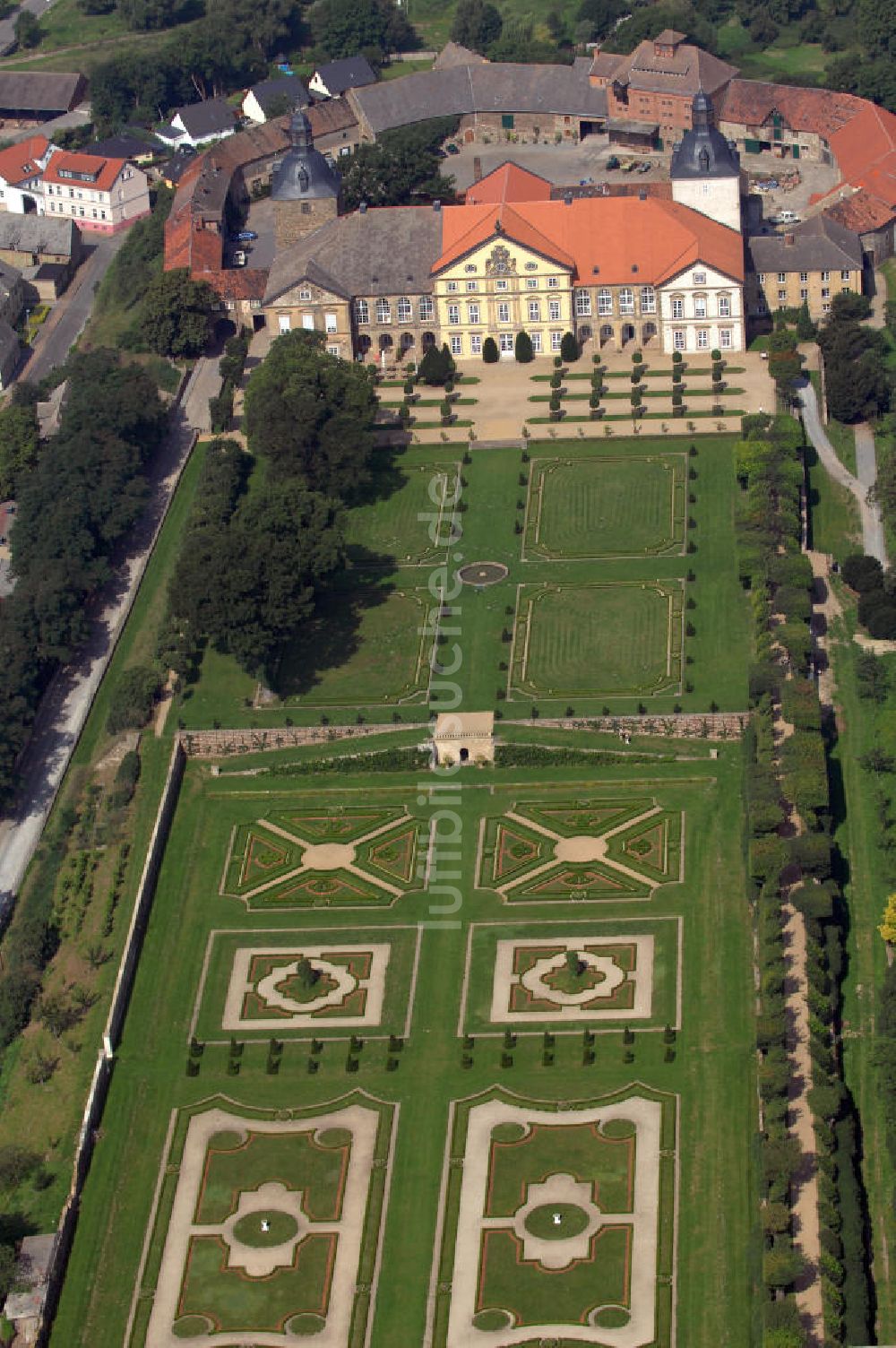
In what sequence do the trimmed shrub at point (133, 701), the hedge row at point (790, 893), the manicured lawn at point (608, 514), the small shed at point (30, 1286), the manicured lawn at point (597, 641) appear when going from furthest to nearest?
the manicured lawn at point (608, 514) → the trimmed shrub at point (133, 701) → the manicured lawn at point (597, 641) → the small shed at point (30, 1286) → the hedge row at point (790, 893)

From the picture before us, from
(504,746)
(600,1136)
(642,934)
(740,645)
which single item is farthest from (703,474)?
(600,1136)

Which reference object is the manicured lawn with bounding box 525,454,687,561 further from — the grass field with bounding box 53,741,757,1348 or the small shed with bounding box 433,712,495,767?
the grass field with bounding box 53,741,757,1348

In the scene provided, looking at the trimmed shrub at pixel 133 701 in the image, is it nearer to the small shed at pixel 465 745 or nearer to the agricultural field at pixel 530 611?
the agricultural field at pixel 530 611

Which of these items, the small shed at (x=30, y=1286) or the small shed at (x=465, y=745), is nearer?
the small shed at (x=30, y=1286)

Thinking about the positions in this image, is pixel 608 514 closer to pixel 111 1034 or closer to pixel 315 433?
pixel 315 433

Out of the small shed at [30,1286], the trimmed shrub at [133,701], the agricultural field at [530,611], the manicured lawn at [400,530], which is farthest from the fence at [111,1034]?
the manicured lawn at [400,530]

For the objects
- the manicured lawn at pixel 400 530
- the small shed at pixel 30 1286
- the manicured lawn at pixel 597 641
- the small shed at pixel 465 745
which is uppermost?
the manicured lawn at pixel 400 530

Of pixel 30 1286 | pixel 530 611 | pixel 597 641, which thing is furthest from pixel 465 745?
pixel 30 1286

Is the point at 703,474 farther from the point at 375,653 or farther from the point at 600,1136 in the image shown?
the point at 600,1136
